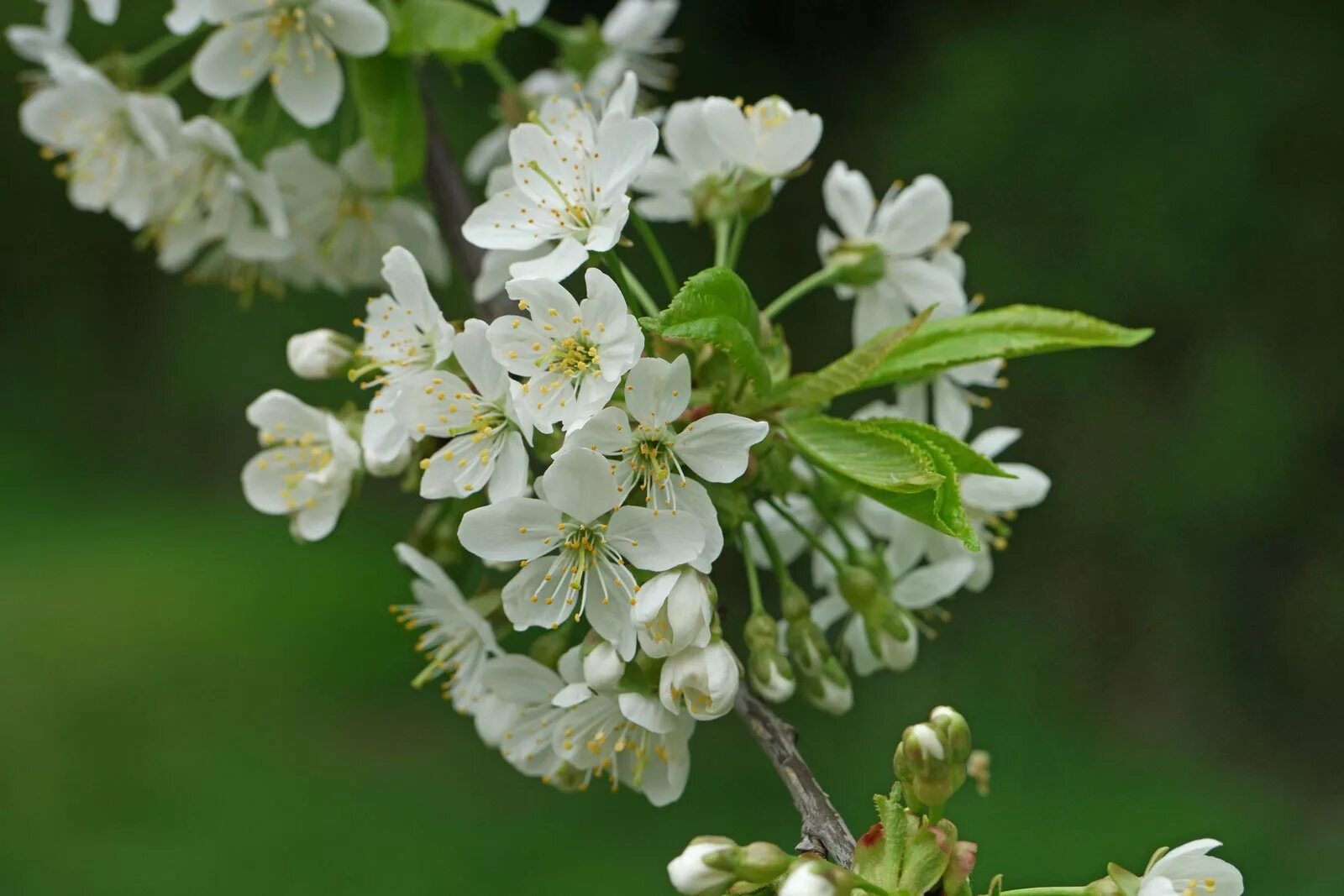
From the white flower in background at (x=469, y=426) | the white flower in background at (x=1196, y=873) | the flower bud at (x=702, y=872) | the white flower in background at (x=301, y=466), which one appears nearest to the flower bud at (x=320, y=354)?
the white flower in background at (x=301, y=466)

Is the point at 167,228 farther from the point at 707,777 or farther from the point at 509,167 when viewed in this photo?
the point at 707,777

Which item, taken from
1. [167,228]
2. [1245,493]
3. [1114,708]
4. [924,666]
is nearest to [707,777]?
[924,666]

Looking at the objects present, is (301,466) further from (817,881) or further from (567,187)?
(817,881)

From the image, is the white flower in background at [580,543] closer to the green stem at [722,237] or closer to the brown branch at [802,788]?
the brown branch at [802,788]

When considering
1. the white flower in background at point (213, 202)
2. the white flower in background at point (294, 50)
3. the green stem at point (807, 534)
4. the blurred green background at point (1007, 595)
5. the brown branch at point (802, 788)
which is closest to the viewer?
the brown branch at point (802, 788)

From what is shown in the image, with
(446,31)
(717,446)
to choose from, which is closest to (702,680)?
(717,446)

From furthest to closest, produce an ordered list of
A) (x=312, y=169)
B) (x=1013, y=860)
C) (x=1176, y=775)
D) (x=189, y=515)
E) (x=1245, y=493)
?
(x=189, y=515) → (x=1245, y=493) → (x=1176, y=775) → (x=1013, y=860) → (x=312, y=169)

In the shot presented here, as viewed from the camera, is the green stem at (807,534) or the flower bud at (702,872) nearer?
the flower bud at (702,872)
